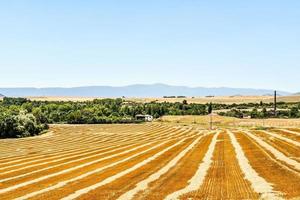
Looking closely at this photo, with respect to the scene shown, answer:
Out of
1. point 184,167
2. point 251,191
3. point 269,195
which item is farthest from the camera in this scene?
point 184,167

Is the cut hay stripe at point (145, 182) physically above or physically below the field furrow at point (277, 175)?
below

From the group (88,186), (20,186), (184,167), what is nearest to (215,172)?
(184,167)

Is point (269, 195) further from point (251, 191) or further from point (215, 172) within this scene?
point (215, 172)

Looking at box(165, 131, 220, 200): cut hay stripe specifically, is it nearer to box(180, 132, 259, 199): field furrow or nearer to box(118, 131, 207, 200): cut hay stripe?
box(180, 132, 259, 199): field furrow

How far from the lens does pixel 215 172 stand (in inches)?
1361

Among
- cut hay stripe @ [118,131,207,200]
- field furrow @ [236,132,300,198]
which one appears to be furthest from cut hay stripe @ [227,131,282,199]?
cut hay stripe @ [118,131,207,200]

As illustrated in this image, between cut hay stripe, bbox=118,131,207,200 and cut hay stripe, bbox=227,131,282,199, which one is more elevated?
cut hay stripe, bbox=227,131,282,199

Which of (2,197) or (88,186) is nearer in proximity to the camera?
(2,197)

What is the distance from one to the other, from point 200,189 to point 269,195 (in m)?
4.61


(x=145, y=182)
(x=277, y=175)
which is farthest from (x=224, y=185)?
(x=145, y=182)

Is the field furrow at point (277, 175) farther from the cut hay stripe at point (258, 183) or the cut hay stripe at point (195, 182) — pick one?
the cut hay stripe at point (195, 182)

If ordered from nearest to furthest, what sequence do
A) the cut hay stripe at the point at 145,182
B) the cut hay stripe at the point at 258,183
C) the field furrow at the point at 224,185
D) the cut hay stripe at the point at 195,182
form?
the cut hay stripe at the point at 258,183
the field furrow at the point at 224,185
the cut hay stripe at the point at 195,182
the cut hay stripe at the point at 145,182

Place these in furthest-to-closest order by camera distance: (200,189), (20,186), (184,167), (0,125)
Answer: (0,125) < (184,167) < (20,186) < (200,189)

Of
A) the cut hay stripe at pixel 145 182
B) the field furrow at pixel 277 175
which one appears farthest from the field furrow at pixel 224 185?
the cut hay stripe at pixel 145 182
